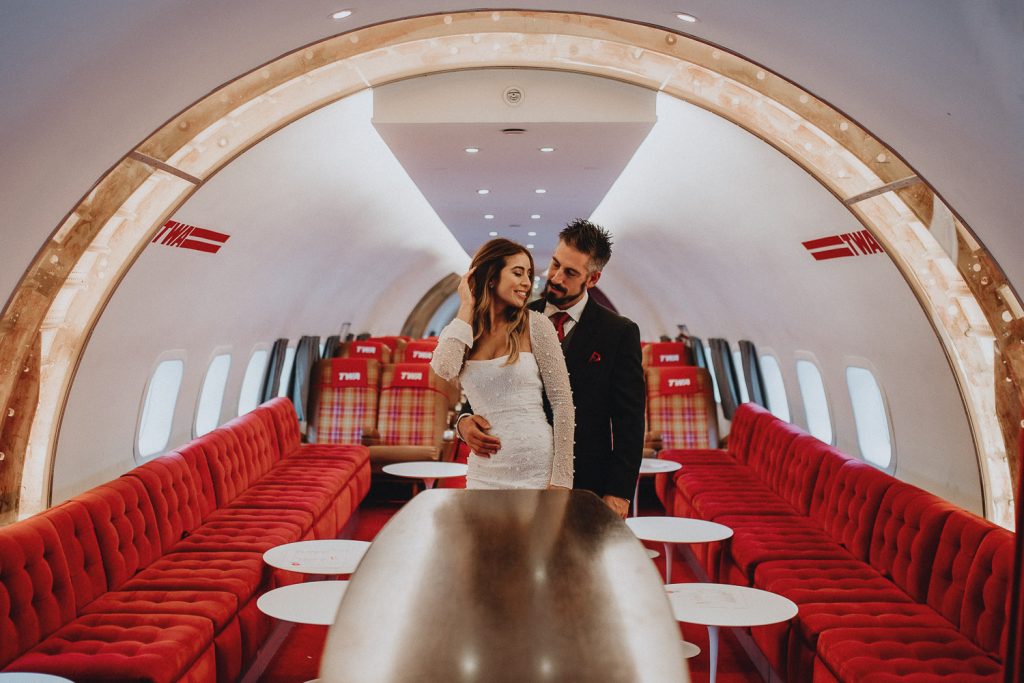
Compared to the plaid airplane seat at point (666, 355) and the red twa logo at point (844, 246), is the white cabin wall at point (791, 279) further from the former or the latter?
the plaid airplane seat at point (666, 355)

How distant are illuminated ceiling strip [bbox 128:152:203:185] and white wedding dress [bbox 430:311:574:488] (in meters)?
2.67

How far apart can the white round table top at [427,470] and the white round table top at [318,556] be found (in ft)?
7.46

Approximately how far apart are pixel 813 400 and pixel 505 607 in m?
7.62

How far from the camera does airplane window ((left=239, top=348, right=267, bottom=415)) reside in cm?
1007

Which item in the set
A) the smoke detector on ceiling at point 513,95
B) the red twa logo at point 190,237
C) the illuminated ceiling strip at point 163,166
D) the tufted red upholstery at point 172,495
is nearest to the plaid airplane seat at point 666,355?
the smoke detector on ceiling at point 513,95

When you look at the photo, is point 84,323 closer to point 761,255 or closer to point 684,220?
point 761,255

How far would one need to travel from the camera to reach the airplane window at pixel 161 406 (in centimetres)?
753

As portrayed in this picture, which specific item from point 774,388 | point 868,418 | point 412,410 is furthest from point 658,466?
point 412,410

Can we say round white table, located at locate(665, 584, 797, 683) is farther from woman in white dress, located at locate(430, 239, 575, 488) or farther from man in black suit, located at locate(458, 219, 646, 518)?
woman in white dress, located at locate(430, 239, 575, 488)

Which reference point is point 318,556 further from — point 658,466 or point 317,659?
point 658,466

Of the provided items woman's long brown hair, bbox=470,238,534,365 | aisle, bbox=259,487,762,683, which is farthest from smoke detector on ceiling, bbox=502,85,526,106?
aisle, bbox=259,487,762,683

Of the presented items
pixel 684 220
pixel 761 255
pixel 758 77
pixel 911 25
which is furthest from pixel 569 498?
pixel 684 220

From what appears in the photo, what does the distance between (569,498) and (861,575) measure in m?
3.33

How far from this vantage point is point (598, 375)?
338 cm
